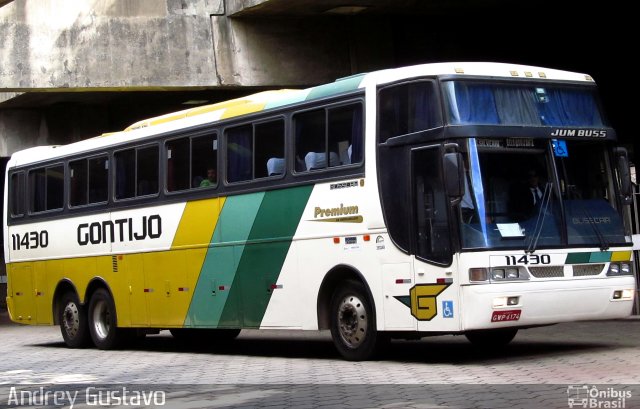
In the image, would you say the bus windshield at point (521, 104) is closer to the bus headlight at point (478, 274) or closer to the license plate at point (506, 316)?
the bus headlight at point (478, 274)

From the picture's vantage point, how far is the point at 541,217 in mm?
13383

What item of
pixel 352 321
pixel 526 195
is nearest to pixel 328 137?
pixel 352 321

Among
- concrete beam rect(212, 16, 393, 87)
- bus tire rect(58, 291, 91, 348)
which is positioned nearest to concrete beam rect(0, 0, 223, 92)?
concrete beam rect(212, 16, 393, 87)

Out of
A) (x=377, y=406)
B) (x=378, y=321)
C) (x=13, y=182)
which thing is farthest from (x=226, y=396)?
(x=13, y=182)

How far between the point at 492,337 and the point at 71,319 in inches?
313

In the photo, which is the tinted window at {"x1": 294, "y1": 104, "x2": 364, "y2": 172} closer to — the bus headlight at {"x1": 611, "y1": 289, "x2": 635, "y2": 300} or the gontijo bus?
the gontijo bus

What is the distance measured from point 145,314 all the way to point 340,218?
5249 mm

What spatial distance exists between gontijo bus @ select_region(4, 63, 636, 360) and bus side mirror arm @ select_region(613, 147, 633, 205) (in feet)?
0.08

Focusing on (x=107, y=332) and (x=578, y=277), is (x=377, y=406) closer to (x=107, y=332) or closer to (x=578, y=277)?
(x=578, y=277)

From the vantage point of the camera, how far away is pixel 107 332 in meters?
19.8

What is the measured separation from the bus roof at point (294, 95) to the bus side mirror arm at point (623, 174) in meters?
0.97

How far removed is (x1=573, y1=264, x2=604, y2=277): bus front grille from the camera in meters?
13.5

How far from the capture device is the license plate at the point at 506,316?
507 inches

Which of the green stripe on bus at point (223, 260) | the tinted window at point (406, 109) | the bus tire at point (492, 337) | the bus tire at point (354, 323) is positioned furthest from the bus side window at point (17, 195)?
the tinted window at point (406, 109)
